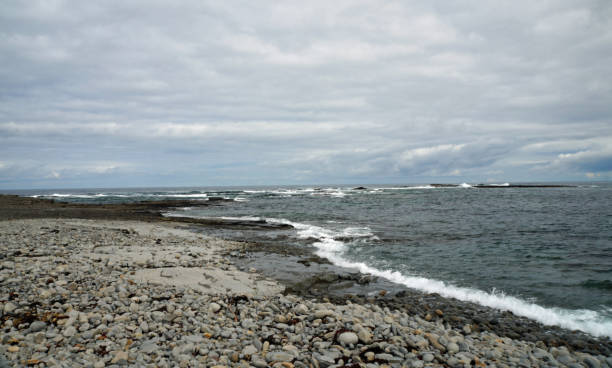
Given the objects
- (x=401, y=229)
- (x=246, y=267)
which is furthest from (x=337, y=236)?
(x=246, y=267)

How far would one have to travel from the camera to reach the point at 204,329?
577 centimetres

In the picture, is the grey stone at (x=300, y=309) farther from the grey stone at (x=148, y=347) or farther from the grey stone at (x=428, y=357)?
the grey stone at (x=148, y=347)

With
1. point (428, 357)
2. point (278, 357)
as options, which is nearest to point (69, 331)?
point (278, 357)

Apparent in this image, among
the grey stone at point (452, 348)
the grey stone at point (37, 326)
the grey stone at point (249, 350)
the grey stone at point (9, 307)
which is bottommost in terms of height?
the grey stone at point (452, 348)

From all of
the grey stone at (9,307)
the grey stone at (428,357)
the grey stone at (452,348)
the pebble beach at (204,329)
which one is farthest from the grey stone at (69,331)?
the grey stone at (452,348)

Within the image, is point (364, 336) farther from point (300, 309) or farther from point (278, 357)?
point (300, 309)

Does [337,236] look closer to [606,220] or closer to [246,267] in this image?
[246,267]

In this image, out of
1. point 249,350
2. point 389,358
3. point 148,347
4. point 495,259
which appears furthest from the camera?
point 495,259

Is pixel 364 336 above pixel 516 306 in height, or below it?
above

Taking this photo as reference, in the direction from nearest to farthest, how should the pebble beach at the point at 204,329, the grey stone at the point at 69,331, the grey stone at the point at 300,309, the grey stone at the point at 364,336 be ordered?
the pebble beach at the point at 204,329, the grey stone at the point at 69,331, the grey stone at the point at 364,336, the grey stone at the point at 300,309

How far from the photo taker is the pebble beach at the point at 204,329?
16.1ft

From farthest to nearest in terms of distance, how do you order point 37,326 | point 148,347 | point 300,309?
point 300,309 < point 37,326 < point 148,347

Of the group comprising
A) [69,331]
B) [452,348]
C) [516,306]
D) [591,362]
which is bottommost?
[516,306]

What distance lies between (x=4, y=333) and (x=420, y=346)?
21.2 ft
